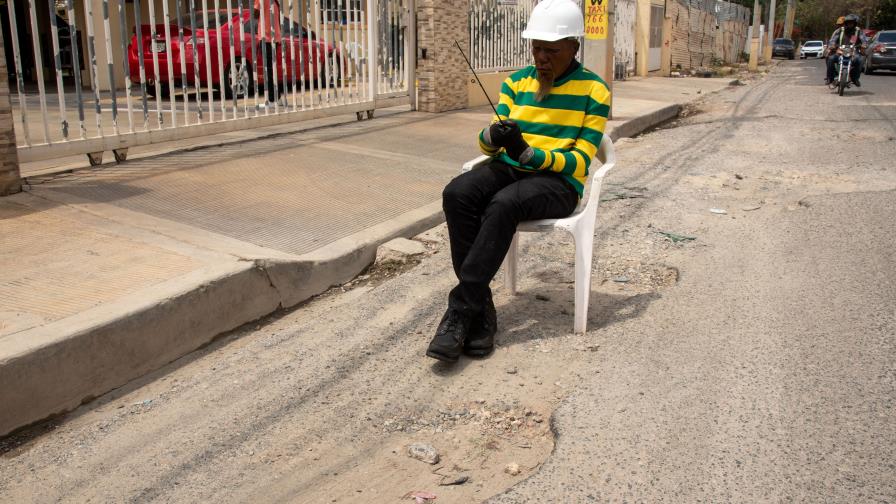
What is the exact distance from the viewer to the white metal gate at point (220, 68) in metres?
6.27

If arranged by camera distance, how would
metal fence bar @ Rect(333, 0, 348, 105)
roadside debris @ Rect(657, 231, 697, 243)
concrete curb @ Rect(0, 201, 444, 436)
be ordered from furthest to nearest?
metal fence bar @ Rect(333, 0, 348, 105)
roadside debris @ Rect(657, 231, 697, 243)
concrete curb @ Rect(0, 201, 444, 436)

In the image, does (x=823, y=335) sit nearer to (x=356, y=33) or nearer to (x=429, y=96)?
(x=356, y=33)

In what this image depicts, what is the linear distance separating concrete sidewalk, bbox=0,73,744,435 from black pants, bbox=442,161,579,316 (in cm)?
125

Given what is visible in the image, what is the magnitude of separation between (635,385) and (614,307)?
1.01 meters

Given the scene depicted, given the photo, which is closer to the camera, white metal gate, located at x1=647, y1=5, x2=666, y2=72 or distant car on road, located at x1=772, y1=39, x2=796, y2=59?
white metal gate, located at x1=647, y1=5, x2=666, y2=72

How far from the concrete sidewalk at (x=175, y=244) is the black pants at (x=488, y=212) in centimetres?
125

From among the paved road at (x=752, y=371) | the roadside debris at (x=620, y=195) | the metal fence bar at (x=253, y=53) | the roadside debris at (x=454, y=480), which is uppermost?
the metal fence bar at (x=253, y=53)

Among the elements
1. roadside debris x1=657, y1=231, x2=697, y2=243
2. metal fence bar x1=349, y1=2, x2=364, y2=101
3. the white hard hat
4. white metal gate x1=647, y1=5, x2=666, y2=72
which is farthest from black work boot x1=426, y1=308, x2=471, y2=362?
white metal gate x1=647, y1=5, x2=666, y2=72

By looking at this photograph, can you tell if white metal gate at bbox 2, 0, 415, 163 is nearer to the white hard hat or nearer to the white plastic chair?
the white hard hat

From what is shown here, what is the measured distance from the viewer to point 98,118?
251 inches

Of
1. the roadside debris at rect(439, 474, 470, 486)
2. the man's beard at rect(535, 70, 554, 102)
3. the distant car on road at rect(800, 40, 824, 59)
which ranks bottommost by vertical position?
the roadside debris at rect(439, 474, 470, 486)

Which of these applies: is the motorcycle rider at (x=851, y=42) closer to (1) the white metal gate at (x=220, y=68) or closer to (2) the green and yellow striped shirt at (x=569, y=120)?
(1) the white metal gate at (x=220, y=68)

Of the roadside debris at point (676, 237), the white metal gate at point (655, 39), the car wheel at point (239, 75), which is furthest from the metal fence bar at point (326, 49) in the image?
the white metal gate at point (655, 39)

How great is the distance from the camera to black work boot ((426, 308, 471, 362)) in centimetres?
350
